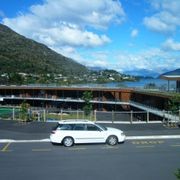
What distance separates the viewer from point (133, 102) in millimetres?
83375

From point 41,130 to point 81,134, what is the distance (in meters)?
7.32

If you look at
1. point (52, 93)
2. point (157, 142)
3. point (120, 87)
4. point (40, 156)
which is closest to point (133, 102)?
point (120, 87)

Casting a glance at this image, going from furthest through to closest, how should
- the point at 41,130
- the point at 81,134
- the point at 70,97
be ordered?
the point at 70,97, the point at 41,130, the point at 81,134

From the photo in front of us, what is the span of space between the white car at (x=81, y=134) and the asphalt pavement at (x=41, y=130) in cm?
377

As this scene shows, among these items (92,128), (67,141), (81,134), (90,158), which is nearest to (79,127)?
(81,134)

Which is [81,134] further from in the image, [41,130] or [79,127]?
[41,130]

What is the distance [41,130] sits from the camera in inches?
1156

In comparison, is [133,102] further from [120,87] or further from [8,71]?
[8,71]

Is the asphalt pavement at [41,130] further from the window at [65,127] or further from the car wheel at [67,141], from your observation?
the car wheel at [67,141]

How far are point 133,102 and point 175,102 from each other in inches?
1800

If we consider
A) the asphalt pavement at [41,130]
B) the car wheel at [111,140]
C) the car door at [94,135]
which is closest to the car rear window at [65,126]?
the car door at [94,135]

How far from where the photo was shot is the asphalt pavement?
27297mm

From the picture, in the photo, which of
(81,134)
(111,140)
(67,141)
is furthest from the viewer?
(111,140)

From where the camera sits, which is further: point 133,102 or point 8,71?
point 8,71
